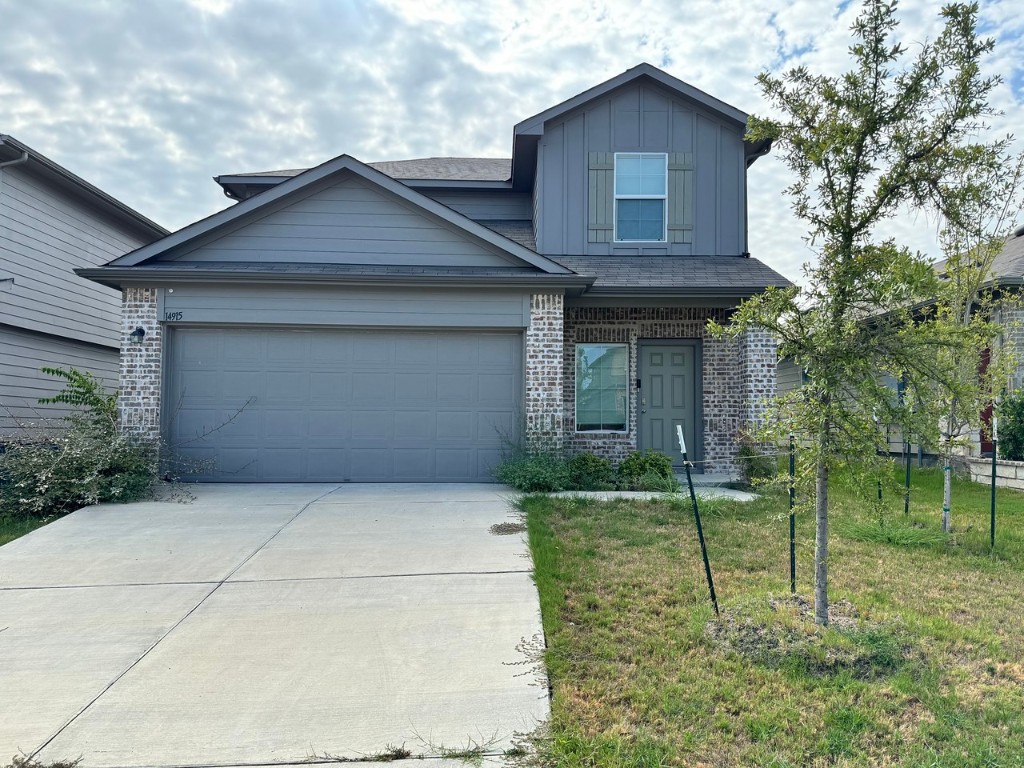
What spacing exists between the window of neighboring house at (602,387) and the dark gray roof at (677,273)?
128 cm

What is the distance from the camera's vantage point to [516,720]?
3234 millimetres

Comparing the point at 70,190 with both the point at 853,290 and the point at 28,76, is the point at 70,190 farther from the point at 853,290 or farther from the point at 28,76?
the point at 853,290

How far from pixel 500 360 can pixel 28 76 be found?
1086 cm

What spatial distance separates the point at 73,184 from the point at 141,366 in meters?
4.69

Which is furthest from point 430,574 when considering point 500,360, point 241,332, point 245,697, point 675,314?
point 675,314

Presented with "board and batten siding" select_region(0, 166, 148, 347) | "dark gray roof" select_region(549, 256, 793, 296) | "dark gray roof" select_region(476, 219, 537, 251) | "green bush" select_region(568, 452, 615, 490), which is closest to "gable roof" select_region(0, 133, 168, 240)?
"board and batten siding" select_region(0, 166, 148, 347)

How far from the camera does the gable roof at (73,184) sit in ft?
33.3

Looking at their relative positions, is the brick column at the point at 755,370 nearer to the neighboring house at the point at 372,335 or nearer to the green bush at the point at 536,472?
the neighboring house at the point at 372,335

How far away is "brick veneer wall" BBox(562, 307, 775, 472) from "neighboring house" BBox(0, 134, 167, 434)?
8022 mm

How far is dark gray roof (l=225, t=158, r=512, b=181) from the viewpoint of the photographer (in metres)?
13.2

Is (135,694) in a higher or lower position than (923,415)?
lower

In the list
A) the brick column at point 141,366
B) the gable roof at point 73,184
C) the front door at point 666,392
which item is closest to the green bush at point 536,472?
the front door at point 666,392

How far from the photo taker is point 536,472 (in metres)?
8.82

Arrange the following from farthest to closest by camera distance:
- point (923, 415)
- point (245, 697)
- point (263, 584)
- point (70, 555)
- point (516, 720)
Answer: point (70, 555) → point (263, 584) → point (923, 415) → point (245, 697) → point (516, 720)
